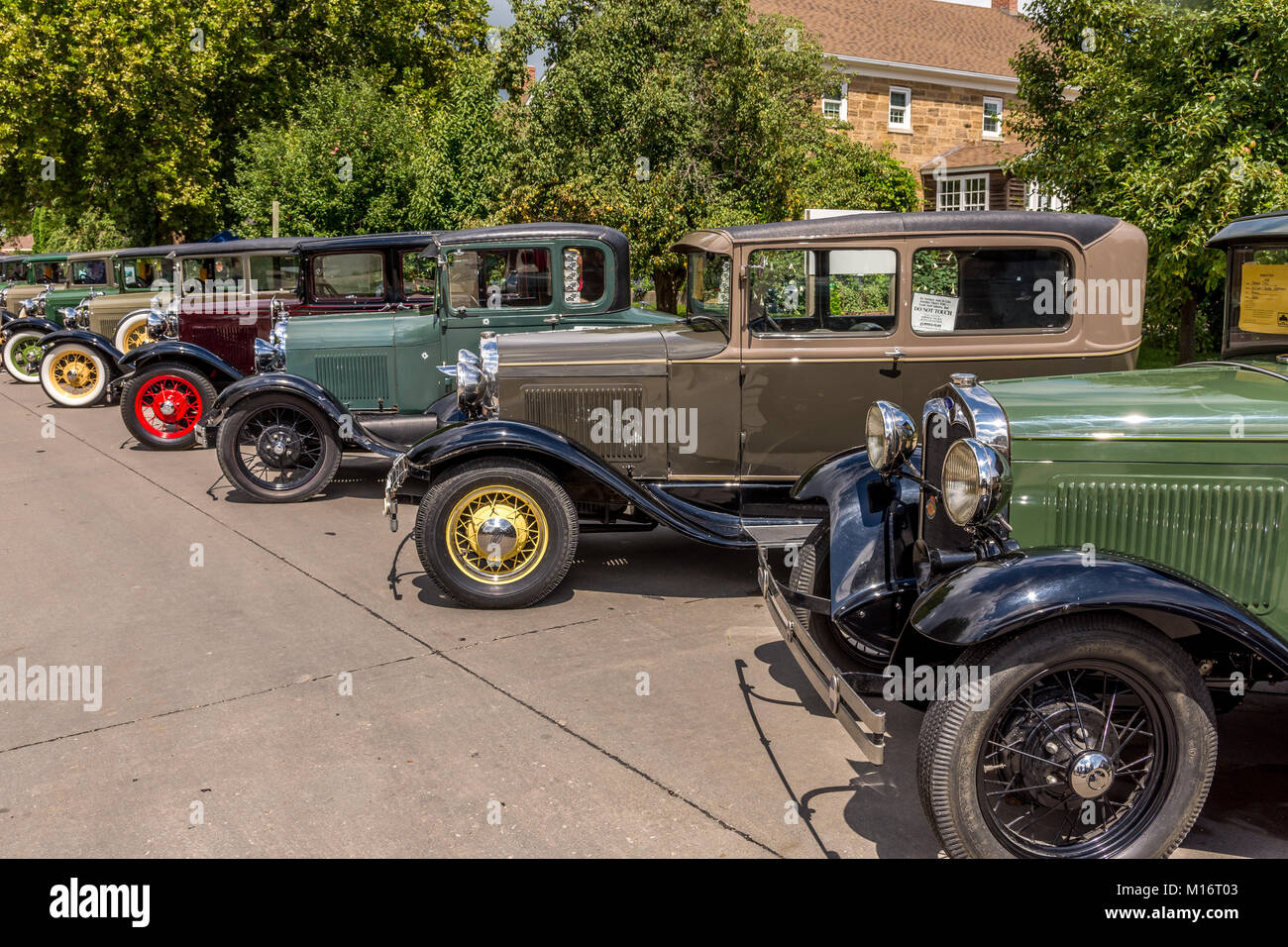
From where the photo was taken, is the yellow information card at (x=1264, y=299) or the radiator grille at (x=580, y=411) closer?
the yellow information card at (x=1264, y=299)

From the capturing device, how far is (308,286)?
1004cm

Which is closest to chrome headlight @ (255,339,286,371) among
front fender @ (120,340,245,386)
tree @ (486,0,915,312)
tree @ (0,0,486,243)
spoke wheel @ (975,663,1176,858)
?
front fender @ (120,340,245,386)

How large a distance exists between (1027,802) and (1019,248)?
349cm

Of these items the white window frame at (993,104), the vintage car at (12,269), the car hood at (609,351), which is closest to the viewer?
the car hood at (609,351)

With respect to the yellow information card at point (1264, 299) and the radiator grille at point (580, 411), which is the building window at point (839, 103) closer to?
the radiator grille at point (580, 411)

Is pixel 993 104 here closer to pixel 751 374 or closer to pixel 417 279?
pixel 417 279

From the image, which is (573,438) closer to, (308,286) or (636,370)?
(636,370)

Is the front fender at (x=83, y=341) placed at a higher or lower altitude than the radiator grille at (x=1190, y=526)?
higher

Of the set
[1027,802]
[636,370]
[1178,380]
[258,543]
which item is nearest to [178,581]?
[258,543]

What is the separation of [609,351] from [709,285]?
84 cm

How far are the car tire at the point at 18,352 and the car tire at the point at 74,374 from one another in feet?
10.0

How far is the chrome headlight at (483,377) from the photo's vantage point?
609 centimetres

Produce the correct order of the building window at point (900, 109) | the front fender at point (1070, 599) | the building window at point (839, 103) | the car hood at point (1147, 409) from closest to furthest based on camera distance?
the front fender at point (1070, 599)
the car hood at point (1147, 409)
the building window at point (839, 103)
the building window at point (900, 109)

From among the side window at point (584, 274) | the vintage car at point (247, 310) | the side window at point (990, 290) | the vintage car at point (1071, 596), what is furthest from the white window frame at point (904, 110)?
the vintage car at point (1071, 596)
